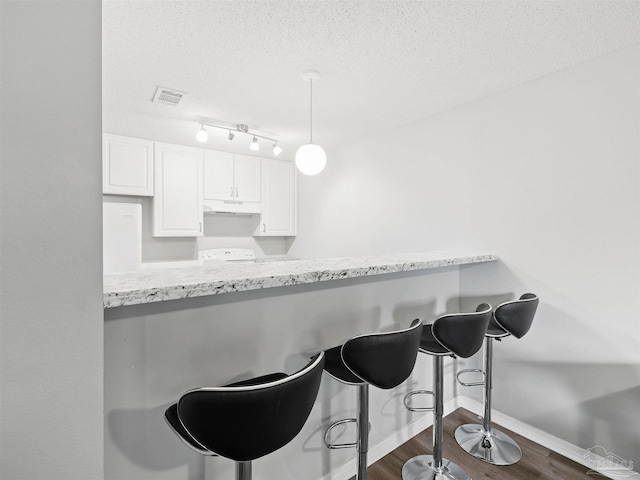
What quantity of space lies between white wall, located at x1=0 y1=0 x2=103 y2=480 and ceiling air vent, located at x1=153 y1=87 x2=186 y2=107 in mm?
1738

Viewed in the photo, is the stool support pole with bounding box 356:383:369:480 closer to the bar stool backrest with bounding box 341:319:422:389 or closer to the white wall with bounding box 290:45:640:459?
the bar stool backrest with bounding box 341:319:422:389

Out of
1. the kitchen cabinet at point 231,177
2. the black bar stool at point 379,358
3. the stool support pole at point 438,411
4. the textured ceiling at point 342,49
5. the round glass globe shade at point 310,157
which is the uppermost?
the textured ceiling at point 342,49

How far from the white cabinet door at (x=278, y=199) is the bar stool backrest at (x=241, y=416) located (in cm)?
363

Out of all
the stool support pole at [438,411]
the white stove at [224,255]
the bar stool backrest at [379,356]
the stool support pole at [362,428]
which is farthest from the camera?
the white stove at [224,255]

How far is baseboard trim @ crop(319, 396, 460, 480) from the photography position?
66.2 inches

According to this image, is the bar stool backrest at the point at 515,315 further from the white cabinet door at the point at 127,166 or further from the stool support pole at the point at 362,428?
the white cabinet door at the point at 127,166

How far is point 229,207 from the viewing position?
399 cm

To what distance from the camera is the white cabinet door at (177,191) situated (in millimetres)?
3521

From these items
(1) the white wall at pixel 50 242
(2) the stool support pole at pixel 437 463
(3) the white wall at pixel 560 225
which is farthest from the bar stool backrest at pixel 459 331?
(1) the white wall at pixel 50 242

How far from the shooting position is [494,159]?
7.75ft

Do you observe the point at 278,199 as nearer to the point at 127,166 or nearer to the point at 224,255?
the point at 224,255

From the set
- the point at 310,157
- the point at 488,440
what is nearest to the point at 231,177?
the point at 310,157

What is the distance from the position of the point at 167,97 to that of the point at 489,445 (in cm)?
336

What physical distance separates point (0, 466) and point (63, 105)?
81 centimetres
